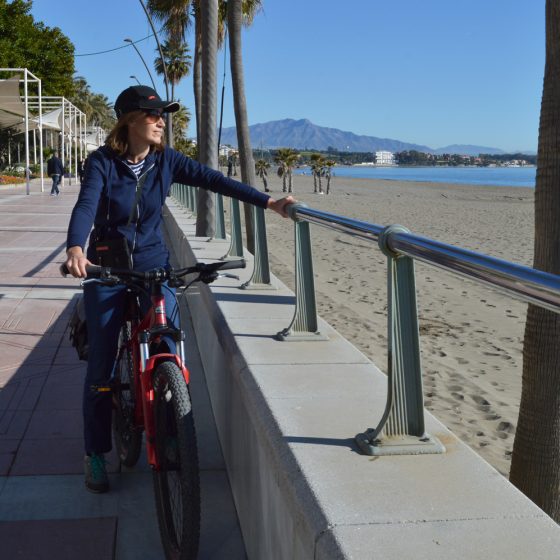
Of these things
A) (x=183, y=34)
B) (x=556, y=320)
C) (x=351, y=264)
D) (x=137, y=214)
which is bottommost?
(x=351, y=264)

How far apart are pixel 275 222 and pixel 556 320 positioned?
79.1 feet

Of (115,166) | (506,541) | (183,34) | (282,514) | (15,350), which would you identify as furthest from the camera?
(183,34)

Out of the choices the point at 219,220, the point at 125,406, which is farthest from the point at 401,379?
the point at 219,220

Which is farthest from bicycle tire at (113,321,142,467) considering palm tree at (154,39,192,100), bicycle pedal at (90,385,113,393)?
palm tree at (154,39,192,100)

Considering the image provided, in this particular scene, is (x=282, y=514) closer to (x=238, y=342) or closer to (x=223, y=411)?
(x=238, y=342)

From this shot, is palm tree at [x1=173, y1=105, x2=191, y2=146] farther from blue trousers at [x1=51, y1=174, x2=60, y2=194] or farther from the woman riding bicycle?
the woman riding bicycle

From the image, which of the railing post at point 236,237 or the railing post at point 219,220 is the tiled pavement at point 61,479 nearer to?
the railing post at point 236,237

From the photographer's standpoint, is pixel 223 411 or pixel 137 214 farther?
pixel 223 411

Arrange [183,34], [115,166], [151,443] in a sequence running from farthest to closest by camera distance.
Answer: [183,34] < [115,166] < [151,443]

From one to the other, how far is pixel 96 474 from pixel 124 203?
1.32 m

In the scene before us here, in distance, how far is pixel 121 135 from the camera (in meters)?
3.72

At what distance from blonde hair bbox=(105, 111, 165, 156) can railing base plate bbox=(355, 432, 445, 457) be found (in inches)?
67.5

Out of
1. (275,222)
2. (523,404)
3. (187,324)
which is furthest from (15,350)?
(275,222)

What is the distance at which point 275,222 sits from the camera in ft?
91.1
